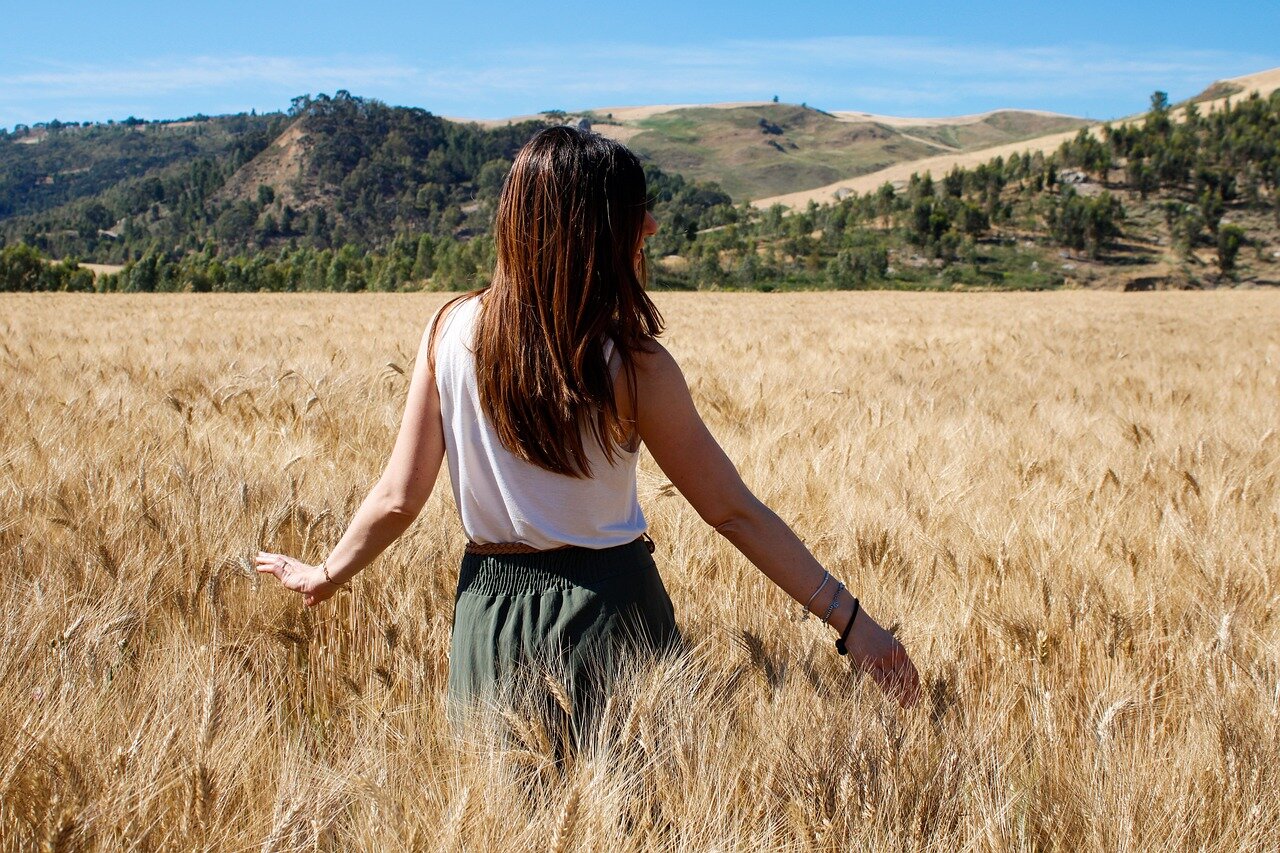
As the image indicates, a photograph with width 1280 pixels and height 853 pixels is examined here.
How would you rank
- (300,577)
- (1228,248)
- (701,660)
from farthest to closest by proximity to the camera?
(1228,248) < (300,577) < (701,660)

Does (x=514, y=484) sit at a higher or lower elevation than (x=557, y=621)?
higher

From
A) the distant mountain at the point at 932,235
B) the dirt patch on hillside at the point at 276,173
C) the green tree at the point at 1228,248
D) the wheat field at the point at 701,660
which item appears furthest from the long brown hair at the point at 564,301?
the dirt patch on hillside at the point at 276,173

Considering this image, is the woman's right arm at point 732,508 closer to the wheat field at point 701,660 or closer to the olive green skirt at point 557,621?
the wheat field at point 701,660

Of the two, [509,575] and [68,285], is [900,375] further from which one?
[68,285]

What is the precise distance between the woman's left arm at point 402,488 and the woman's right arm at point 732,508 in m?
0.42

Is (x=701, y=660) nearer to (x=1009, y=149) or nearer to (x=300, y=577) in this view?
(x=300, y=577)

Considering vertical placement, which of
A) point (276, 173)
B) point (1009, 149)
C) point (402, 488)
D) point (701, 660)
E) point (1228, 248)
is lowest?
point (701, 660)

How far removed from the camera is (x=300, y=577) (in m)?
1.92

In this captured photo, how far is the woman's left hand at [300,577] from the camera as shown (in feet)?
6.21

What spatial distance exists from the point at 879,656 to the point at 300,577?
114 cm

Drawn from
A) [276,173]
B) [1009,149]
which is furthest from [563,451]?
[276,173]

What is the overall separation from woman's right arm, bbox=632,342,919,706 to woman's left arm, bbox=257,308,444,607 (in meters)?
0.42

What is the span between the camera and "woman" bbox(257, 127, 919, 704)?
1.66 metres

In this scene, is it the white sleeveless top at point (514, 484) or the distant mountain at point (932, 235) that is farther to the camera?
the distant mountain at point (932, 235)
